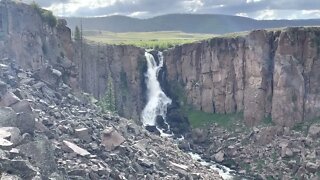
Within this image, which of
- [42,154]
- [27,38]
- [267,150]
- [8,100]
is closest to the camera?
[42,154]

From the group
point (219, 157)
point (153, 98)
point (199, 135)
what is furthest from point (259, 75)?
point (153, 98)

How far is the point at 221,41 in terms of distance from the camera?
101375mm

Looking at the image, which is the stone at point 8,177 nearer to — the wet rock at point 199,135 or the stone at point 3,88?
the stone at point 3,88

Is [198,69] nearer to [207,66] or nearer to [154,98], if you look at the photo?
[207,66]

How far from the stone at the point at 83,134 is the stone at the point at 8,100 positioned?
252 inches

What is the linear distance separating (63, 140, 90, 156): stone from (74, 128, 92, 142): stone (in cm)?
320

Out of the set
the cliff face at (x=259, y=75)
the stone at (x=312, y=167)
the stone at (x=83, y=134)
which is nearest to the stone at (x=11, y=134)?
the stone at (x=83, y=134)

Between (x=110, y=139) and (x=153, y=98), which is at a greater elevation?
(x=110, y=139)

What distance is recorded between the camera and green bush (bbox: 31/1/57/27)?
84.1m

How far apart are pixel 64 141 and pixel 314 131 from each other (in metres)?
44.5

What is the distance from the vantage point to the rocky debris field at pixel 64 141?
132 ft

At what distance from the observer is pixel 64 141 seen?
152 ft

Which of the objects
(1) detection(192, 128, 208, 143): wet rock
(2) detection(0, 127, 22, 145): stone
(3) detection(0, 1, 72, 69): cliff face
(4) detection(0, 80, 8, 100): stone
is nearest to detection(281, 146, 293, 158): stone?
(1) detection(192, 128, 208, 143): wet rock

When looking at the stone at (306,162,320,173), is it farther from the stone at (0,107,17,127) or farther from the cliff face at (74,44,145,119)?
the cliff face at (74,44,145,119)
